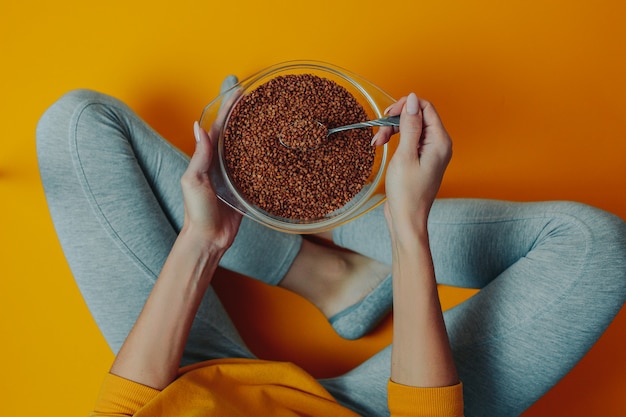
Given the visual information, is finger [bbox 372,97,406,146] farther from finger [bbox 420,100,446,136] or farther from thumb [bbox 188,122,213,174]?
thumb [bbox 188,122,213,174]

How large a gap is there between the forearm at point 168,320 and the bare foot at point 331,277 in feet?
0.96

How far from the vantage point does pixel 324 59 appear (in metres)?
1.15

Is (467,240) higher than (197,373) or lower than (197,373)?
higher

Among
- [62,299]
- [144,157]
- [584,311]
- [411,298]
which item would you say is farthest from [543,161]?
[62,299]

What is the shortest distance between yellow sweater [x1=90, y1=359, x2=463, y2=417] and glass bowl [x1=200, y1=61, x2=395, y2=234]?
23cm

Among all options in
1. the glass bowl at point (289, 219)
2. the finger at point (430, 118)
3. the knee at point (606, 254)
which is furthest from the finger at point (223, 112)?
the knee at point (606, 254)

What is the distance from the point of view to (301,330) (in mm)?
1180

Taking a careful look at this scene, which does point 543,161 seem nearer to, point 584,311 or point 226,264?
point 584,311

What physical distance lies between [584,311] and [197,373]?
56cm

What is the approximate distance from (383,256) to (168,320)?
41 centimetres

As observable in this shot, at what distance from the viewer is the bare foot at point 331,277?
41.7 inches

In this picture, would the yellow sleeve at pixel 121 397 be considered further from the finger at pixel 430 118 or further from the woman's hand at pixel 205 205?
the finger at pixel 430 118

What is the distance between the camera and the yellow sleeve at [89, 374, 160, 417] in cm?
72

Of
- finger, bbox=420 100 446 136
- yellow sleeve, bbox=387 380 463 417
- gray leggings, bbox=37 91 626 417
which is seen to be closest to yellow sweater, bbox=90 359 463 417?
yellow sleeve, bbox=387 380 463 417
